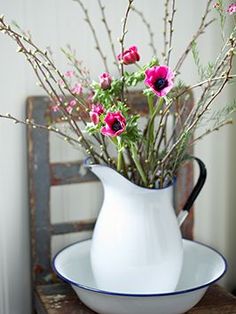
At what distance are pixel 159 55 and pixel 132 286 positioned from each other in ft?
1.77

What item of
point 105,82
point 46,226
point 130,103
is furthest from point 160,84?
point 46,226

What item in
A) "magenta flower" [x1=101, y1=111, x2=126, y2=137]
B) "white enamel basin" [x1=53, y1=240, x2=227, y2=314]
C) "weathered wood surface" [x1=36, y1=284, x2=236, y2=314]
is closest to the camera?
"magenta flower" [x1=101, y1=111, x2=126, y2=137]

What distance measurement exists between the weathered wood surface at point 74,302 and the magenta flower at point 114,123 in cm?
42

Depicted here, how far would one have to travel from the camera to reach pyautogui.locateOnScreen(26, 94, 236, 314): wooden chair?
1280 millimetres

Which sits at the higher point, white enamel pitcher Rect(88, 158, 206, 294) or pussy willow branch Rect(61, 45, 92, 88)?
pussy willow branch Rect(61, 45, 92, 88)

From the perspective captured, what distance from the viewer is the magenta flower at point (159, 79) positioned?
1026mm

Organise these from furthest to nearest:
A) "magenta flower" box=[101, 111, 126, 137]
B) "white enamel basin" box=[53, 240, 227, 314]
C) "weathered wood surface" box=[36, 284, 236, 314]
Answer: "weathered wood surface" box=[36, 284, 236, 314], "white enamel basin" box=[53, 240, 227, 314], "magenta flower" box=[101, 111, 126, 137]

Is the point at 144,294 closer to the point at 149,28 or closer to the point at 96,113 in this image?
the point at 96,113

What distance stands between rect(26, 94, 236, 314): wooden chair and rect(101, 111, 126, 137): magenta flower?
0.32m

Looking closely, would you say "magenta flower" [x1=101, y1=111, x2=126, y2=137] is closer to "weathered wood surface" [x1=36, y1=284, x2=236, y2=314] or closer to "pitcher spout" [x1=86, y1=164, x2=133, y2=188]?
"pitcher spout" [x1=86, y1=164, x2=133, y2=188]

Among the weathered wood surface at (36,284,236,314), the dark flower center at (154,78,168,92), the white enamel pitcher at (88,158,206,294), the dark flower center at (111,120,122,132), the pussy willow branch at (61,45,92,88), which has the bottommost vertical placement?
the weathered wood surface at (36,284,236,314)

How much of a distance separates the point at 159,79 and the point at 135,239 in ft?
1.07

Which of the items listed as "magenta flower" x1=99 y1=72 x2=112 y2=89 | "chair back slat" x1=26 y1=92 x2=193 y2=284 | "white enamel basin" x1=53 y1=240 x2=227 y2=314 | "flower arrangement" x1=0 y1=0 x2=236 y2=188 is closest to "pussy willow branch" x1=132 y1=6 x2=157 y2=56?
"flower arrangement" x1=0 y1=0 x2=236 y2=188

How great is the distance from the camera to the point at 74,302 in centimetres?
128
